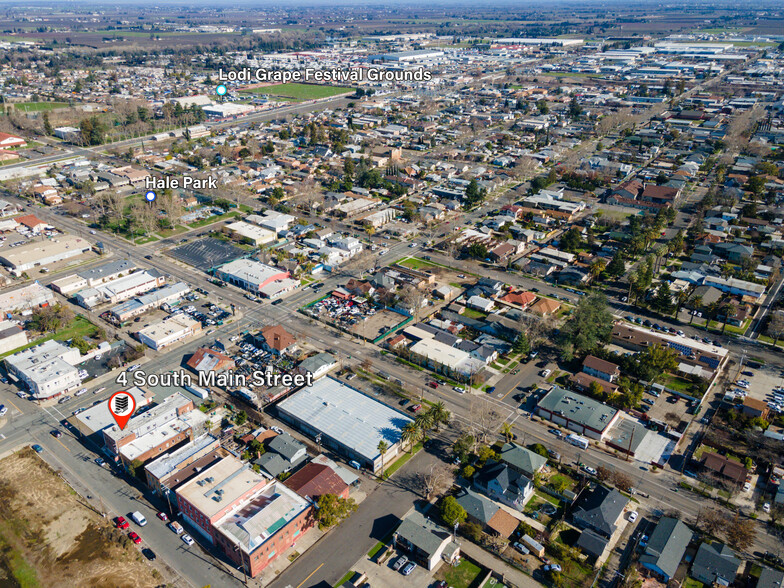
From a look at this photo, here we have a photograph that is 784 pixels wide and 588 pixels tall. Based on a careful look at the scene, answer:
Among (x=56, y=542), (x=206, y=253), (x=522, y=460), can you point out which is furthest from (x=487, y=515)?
(x=206, y=253)

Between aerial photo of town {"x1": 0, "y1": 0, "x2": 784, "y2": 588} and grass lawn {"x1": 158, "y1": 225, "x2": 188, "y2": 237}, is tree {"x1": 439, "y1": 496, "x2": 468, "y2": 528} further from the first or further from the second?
grass lawn {"x1": 158, "y1": 225, "x2": 188, "y2": 237}

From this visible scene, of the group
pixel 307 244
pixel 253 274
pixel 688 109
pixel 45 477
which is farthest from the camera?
pixel 688 109

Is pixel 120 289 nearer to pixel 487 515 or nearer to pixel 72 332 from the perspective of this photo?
pixel 72 332

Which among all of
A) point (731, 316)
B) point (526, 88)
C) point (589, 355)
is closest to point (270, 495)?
point (589, 355)

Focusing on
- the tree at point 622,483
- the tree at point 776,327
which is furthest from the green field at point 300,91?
the tree at point 622,483

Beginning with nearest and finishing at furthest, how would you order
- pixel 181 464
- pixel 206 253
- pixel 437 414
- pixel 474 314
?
pixel 181 464, pixel 437 414, pixel 474 314, pixel 206 253

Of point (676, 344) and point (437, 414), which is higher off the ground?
point (676, 344)

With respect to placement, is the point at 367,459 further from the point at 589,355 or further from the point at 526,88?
the point at 526,88

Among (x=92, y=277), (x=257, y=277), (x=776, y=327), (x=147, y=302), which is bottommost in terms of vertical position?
(x=147, y=302)
